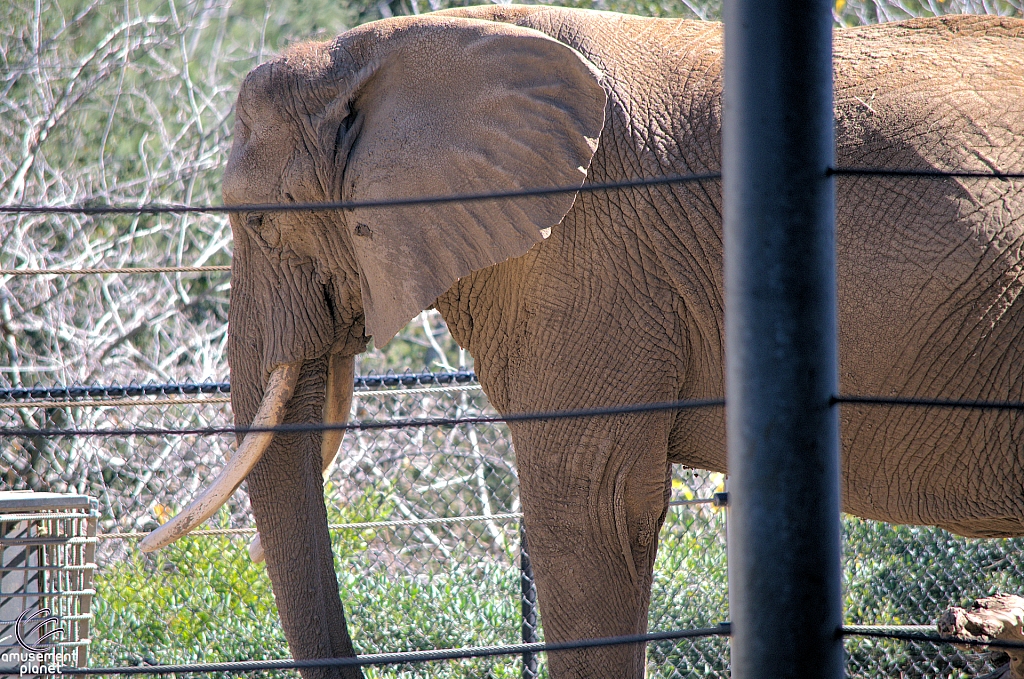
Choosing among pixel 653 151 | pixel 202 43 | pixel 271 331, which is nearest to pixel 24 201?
pixel 202 43

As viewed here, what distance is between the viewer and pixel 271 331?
2830mm

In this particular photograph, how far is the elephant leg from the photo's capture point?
2.56 m

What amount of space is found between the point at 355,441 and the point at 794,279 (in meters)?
5.16

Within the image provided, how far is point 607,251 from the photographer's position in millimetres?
2547

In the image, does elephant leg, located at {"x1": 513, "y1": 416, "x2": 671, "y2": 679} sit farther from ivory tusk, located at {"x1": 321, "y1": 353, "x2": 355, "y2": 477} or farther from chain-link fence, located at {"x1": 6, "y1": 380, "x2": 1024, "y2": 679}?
chain-link fence, located at {"x1": 6, "y1": 380, "x2": 1024, "y2": 679}

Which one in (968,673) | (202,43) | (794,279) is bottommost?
(968,673)

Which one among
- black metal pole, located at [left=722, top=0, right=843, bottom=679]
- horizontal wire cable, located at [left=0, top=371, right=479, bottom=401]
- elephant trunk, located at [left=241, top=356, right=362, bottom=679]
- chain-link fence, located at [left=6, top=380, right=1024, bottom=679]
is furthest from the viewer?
chain-link fence, located at [left=6, top=380, right=1024, bottom=679]

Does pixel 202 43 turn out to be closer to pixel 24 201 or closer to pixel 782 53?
pixel 24 201


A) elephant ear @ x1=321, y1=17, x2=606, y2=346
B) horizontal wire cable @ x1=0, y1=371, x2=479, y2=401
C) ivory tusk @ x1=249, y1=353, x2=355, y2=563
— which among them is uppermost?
elephant ear @ x1=321, y1=17, x2=606, y2=346

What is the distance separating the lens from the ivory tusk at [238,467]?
262 centimetres

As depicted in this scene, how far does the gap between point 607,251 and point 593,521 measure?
2.15 feet

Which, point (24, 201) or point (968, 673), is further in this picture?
point (24, 201)
